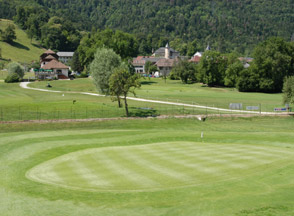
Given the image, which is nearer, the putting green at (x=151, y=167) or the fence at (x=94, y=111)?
the putting green at (x=151, y=167)

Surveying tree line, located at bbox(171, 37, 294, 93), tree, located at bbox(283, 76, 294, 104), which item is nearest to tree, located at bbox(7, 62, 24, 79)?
tree line, located at bbox(171, 37, 294, 93)

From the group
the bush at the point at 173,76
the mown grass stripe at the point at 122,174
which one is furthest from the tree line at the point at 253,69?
the mown grass stripe at the point at 122,174

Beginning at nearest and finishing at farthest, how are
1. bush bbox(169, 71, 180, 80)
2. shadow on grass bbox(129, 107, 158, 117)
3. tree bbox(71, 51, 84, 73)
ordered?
1. shadow on grass bbox(129, 107, 158, 117)
2. bush bbox(169, 71, 180, 80)
3. tree bbox(71, 51, 84, 73)

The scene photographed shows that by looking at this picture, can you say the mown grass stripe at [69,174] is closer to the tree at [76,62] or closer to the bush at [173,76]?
the bush at [173,76]

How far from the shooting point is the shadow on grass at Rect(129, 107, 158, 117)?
64125mm

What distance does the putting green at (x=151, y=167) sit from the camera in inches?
826

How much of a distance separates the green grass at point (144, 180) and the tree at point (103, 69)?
3601 cm

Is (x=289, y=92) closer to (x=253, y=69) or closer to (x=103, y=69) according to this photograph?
(x=103, y=69)

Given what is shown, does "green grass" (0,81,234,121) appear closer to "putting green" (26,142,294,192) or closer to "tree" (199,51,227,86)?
"putting green" (26,142,294,192)

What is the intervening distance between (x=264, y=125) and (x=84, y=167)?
4253 cm

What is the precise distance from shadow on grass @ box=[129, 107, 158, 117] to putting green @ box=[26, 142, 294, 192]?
3182 cm

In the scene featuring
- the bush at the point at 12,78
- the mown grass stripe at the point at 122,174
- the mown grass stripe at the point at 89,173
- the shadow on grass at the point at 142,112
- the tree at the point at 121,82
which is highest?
the bush at the point at 12,78

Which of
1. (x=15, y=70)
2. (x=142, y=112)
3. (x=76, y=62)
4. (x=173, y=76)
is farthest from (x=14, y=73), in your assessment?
(x=142, y=112)

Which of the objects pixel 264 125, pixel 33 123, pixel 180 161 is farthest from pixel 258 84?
pixel 180 161
